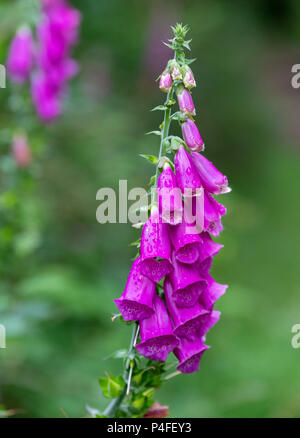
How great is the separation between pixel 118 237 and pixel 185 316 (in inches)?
120

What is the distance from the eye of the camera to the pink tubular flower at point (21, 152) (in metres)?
2.65

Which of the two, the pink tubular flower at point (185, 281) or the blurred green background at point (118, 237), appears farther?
the blurred green background at point (118, 237)

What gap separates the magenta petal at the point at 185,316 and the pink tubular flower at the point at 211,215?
18cm

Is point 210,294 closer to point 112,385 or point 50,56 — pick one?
point 112,385

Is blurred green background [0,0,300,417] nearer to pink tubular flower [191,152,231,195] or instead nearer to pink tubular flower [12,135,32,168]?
pink tubular flower [12,135,32,168]

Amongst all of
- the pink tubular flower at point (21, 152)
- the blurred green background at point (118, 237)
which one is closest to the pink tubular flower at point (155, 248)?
the blurred green background at point (118, 237)

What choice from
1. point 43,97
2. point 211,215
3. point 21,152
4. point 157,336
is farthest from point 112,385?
point 43,97

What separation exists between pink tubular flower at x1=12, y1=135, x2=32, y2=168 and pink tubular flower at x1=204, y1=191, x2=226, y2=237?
1527 mm

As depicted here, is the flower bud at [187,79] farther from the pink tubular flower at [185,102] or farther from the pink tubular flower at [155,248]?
the pink tubular flower at [155,248]

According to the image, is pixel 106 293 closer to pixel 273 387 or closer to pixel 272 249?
pixel 273 387

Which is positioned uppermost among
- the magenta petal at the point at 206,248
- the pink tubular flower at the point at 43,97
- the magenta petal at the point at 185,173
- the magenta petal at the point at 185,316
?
the pink tubular flower at the point at 43,97

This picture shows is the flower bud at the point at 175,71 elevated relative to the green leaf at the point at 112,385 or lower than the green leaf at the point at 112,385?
elevated

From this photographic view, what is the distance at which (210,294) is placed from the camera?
1383 mm
